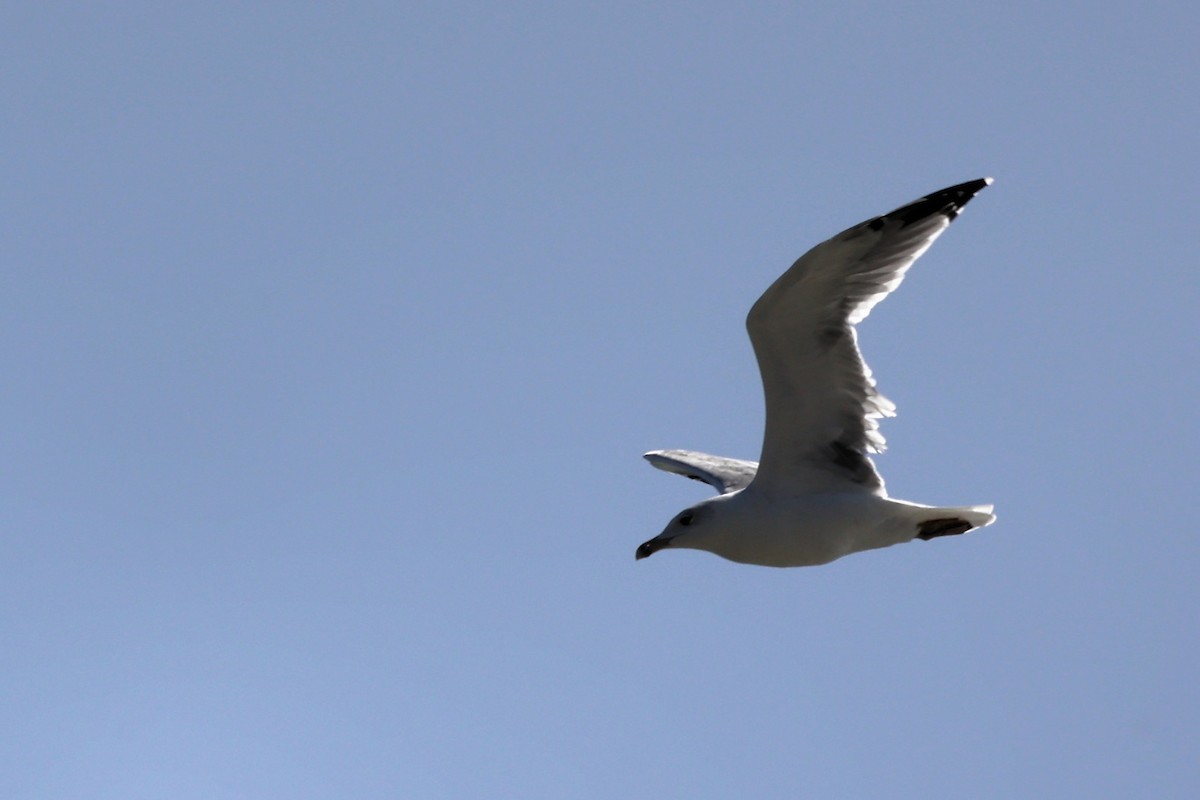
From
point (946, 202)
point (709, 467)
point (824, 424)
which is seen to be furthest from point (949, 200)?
point (709, 467)

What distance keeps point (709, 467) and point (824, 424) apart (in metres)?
2.41

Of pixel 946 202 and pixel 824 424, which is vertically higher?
pixel 946 202

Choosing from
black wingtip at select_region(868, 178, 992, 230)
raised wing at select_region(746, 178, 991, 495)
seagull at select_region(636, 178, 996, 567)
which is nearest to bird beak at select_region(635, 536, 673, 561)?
seagull at select_region(636, 178, 996, 567)

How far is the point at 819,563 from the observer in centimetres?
1280

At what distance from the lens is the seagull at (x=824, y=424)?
40.5ft

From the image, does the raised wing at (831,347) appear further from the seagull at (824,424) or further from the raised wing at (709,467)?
the raised wing at (709,467)

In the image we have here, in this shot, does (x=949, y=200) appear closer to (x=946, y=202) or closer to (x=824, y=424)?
(x=946, y=202)

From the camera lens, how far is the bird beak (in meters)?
13.0

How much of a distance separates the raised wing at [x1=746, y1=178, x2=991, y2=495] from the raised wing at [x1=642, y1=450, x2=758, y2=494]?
33.9 inches

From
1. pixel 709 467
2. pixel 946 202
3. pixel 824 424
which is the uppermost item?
pixel 946 202

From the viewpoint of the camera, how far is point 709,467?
15.2 m

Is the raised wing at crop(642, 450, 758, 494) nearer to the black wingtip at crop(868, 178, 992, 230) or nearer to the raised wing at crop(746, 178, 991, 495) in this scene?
the raised wing at crop(746, 178, 991, 495)

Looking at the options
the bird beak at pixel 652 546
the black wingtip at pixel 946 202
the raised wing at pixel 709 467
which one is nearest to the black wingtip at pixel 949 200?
the black wingtip at pixel 946 202

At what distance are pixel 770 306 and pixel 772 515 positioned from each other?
1435 millimetres
